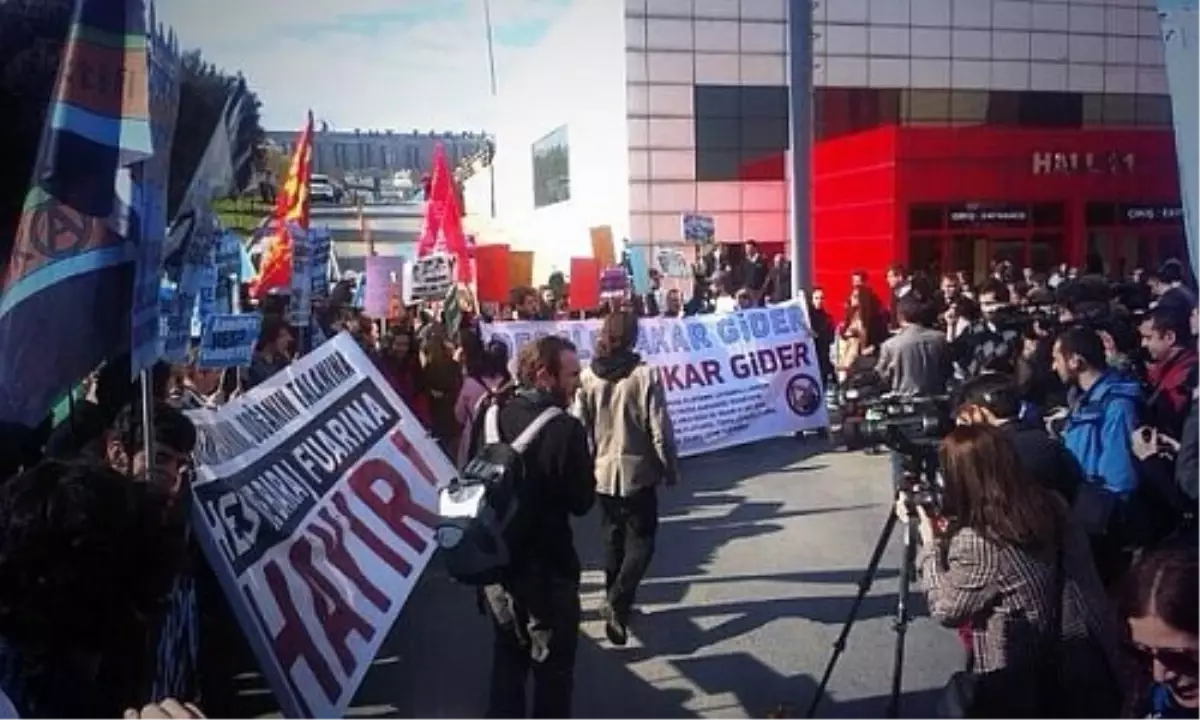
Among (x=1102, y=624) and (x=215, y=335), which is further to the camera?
(x=215, y=335)

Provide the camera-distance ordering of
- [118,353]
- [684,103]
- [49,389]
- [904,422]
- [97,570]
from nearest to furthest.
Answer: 1. [97,570]
2. [49,389]
3. [118,353]
4. [904,422]
5. [684,103]

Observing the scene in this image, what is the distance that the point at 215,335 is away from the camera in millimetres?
6711

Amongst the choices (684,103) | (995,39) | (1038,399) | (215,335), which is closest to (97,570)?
(215,335)

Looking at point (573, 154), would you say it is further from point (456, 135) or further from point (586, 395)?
point (456, 135)

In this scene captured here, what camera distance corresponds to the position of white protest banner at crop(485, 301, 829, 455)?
1165 centimetres

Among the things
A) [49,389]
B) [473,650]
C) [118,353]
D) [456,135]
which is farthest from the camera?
[456,135]

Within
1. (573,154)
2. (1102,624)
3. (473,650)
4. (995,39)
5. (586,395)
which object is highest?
(995,39)

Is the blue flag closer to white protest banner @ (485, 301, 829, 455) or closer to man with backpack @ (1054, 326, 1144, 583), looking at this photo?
man with backpack @ (1054, 326, 1144, 583)

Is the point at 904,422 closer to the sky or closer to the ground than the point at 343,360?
closer to the ground

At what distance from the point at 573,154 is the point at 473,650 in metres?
23.1

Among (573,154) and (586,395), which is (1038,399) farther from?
(573,154)

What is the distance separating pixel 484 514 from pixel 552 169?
2754 centimetres

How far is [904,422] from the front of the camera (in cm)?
467

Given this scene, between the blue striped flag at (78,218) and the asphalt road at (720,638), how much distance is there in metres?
2.84
